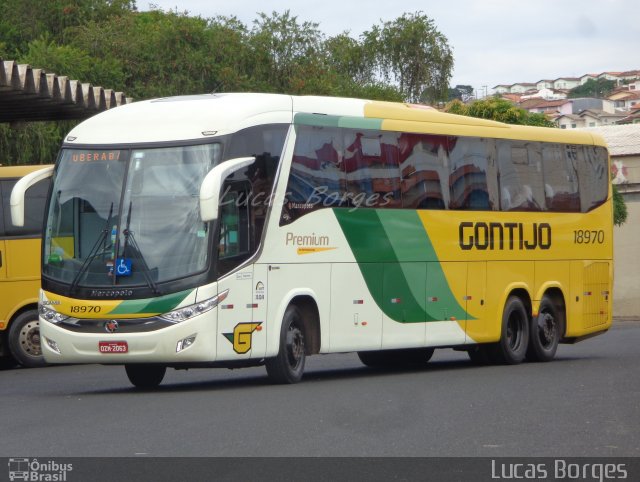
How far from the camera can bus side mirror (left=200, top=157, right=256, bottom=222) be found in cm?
1470

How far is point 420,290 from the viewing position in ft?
63.2

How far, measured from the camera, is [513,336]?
2161 centimetres

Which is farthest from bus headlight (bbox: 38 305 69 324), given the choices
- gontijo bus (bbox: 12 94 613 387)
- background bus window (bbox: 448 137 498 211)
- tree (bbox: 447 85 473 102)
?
tree (bbox: 447 85 473 102)

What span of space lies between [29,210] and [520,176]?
818 cm

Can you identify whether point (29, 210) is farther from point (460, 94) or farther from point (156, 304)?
point (460, 94)

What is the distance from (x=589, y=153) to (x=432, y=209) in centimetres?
497

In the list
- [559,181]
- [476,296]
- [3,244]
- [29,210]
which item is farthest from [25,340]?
[559,181]

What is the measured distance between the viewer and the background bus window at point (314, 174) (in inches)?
663

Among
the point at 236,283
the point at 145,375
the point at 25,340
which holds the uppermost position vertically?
the point at 236,283

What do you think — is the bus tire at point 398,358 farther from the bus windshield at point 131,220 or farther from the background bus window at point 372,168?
the bus windshield at point 131,220
